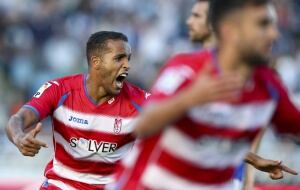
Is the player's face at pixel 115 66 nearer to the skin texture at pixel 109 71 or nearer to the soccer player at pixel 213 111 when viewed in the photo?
the skin texture at pixel 109 71

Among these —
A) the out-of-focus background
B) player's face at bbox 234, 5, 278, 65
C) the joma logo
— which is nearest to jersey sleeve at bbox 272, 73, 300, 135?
player's face at bbox 234, 5, 278, 65

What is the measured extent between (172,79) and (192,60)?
0.57ft

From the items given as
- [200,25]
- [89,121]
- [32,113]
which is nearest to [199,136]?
[32,113]

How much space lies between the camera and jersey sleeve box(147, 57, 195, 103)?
14.7 ft

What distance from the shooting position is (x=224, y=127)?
4605 mm

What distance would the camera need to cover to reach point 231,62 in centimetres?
457

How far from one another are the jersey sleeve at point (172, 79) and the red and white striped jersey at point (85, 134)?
2621mm

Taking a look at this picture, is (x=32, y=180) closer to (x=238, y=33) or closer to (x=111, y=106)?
(x=111, y=106)

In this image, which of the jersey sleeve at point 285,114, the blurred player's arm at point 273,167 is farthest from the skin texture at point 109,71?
the jersey sleeve at point 285,114

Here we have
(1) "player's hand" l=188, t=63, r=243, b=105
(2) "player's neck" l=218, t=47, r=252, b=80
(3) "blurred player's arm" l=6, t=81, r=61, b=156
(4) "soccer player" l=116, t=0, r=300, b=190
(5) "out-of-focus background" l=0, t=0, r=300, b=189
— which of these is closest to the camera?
(1) "player's hand" l=188, t=63, r=243, b=105

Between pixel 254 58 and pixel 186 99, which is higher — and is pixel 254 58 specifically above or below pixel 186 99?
above

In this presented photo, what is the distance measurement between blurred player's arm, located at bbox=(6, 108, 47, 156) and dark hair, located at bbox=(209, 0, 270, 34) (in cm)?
160

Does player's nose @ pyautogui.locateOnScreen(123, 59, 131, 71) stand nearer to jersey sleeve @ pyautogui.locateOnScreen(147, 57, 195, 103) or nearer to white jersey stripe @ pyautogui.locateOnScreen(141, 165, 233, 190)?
white jersey stripe @ pyautogui.locateOnScreen(141, 165, 233, 190)

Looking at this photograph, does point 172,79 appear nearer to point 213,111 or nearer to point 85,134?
point 213,111
